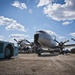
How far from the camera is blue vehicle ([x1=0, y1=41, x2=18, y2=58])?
20.0 metres

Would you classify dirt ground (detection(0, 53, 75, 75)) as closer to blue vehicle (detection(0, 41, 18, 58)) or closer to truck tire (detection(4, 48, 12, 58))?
blue vehicle (detection(0, 41, 18, 58))

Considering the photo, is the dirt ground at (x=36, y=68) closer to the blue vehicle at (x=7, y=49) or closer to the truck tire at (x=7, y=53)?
the blue vehicle at (x=7, y=49)

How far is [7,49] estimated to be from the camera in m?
21.7

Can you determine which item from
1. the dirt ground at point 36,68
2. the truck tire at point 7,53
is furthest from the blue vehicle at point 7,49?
the dirt ground at point 36,68

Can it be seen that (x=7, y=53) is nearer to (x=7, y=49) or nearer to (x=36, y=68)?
(x=7, y=49)

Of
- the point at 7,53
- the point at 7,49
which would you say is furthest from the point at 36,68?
the point at 7,53

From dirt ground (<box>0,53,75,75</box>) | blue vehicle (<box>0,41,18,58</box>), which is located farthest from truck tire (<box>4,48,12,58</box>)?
Result: dirt ground (<box>0,53,75,75</box>)

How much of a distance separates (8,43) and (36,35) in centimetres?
2048

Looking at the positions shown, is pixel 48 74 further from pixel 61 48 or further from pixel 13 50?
pixel 61 48

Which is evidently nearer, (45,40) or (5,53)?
(5,53)

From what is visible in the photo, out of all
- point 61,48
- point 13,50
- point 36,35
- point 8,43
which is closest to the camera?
point 8,43

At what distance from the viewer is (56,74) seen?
8.91 metres

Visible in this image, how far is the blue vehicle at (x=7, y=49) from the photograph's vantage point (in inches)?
788

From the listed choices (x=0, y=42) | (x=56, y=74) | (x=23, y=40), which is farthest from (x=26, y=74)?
(x=23, y=40)
